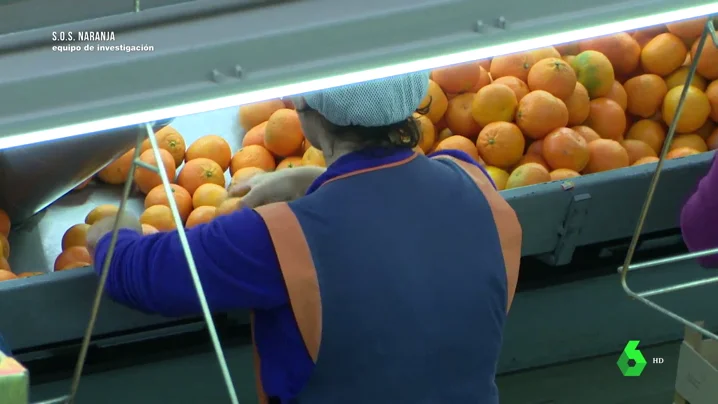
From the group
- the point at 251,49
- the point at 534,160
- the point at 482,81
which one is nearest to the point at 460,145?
the point at 534,160

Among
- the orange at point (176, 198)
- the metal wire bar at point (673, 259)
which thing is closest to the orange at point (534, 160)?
the metal wire bar at point (673, 259)

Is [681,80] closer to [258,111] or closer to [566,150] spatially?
[566,150]

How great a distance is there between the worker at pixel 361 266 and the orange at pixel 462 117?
3.55 ft

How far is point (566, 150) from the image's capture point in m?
2.46

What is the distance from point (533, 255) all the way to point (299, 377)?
107cm

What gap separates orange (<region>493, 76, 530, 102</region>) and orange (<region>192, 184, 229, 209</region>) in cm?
93

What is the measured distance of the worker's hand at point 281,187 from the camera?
169 cm

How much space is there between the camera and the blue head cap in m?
1.38

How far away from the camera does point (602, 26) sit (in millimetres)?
805

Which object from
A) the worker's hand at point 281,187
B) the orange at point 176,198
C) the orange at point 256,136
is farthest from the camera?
the orange at point 256,136

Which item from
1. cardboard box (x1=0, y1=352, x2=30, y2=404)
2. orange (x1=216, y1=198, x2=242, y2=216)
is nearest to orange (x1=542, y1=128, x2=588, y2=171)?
orange (x1=216, y1=198, x2=242, y2=216)

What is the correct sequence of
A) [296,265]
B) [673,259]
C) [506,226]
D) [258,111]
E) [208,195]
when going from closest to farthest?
[296,265]
[506,226]
[673,259]
[208,195]
[258,111]

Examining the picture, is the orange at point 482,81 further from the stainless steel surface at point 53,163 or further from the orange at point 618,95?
the stainless steel surface at point 53,163

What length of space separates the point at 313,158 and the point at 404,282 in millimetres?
1007
